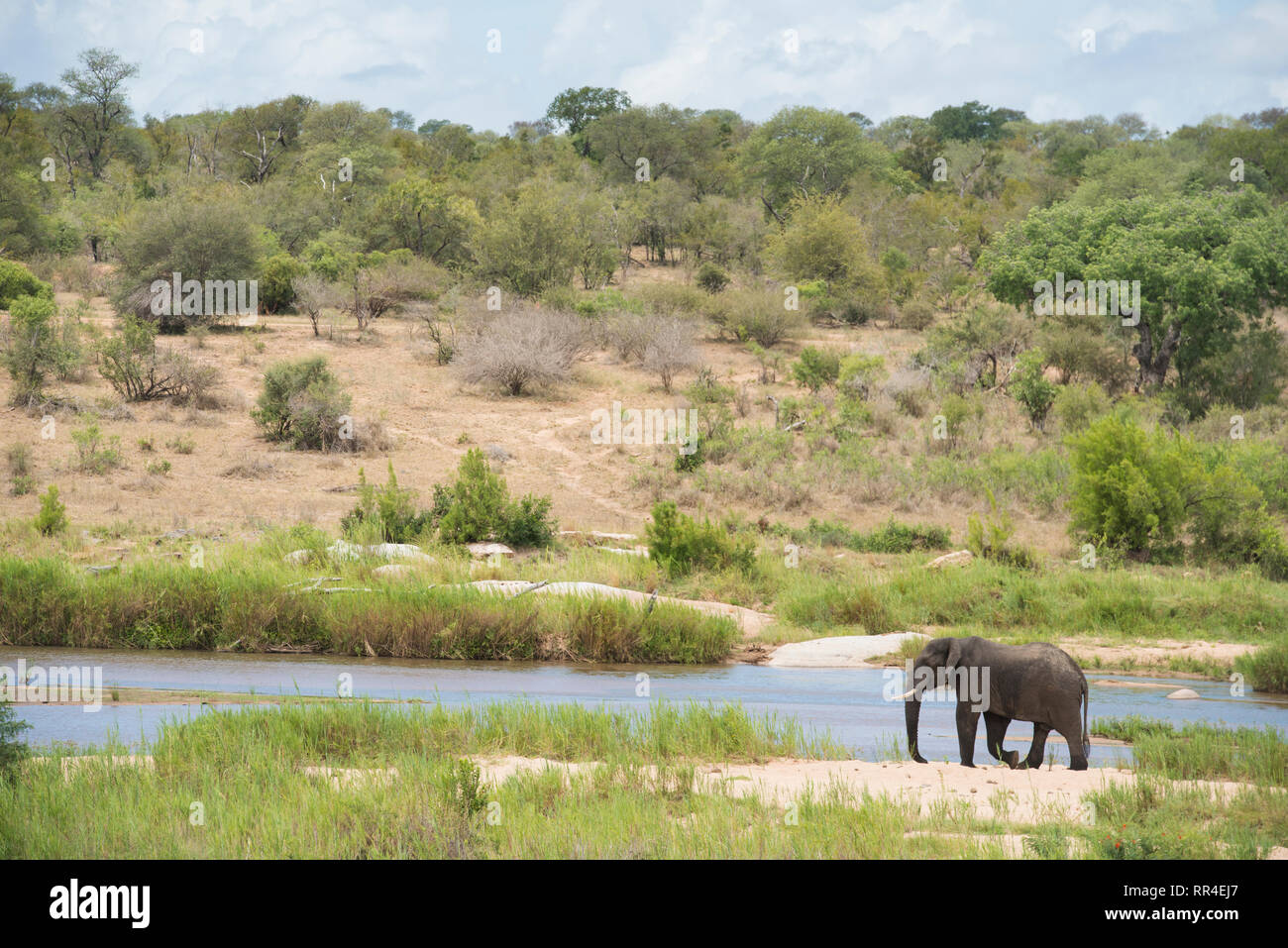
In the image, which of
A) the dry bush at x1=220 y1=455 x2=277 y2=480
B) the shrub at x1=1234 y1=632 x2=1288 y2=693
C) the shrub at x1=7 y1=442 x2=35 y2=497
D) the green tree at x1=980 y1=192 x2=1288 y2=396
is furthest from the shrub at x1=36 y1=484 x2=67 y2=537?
the green tree at x1=980 y1=192 x2=1288 y2=396

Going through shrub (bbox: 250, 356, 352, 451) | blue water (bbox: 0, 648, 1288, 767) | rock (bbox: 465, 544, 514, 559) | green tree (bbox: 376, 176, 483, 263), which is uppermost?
green tree (bbox: 376, 176, 483, 263)

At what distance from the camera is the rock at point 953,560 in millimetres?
17492

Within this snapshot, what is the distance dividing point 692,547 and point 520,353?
1215 centimetres

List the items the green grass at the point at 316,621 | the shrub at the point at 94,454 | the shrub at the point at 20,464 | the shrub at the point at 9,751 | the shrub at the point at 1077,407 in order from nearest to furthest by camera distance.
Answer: the shrub at the point at 9,751, the green grass at the point at 316,621, the shrub at the point at 20,464, the shrub at the point at 94,454, the shrub at the point at 1077,407

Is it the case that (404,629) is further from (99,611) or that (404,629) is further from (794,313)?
(794,313)

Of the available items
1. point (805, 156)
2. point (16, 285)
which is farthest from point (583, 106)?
point (16, 285)

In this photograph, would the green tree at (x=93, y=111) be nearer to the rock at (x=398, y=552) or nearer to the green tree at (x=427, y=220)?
the green tree at (x=427, y=220)

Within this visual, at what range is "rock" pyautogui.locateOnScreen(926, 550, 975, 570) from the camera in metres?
17.5

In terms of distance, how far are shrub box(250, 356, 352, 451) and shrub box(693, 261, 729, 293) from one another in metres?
18.7

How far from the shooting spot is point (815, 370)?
2761 cm

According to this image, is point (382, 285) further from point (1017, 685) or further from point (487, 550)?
point (1017, 685)

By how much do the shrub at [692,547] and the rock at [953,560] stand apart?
2.76 meters

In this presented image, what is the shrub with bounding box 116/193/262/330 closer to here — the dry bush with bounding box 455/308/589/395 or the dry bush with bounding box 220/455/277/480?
the dry bush with bounding box 455/308/589/395

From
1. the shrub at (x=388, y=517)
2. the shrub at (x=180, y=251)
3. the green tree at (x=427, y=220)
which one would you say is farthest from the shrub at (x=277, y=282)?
the shrub at (x=388, y=517)
